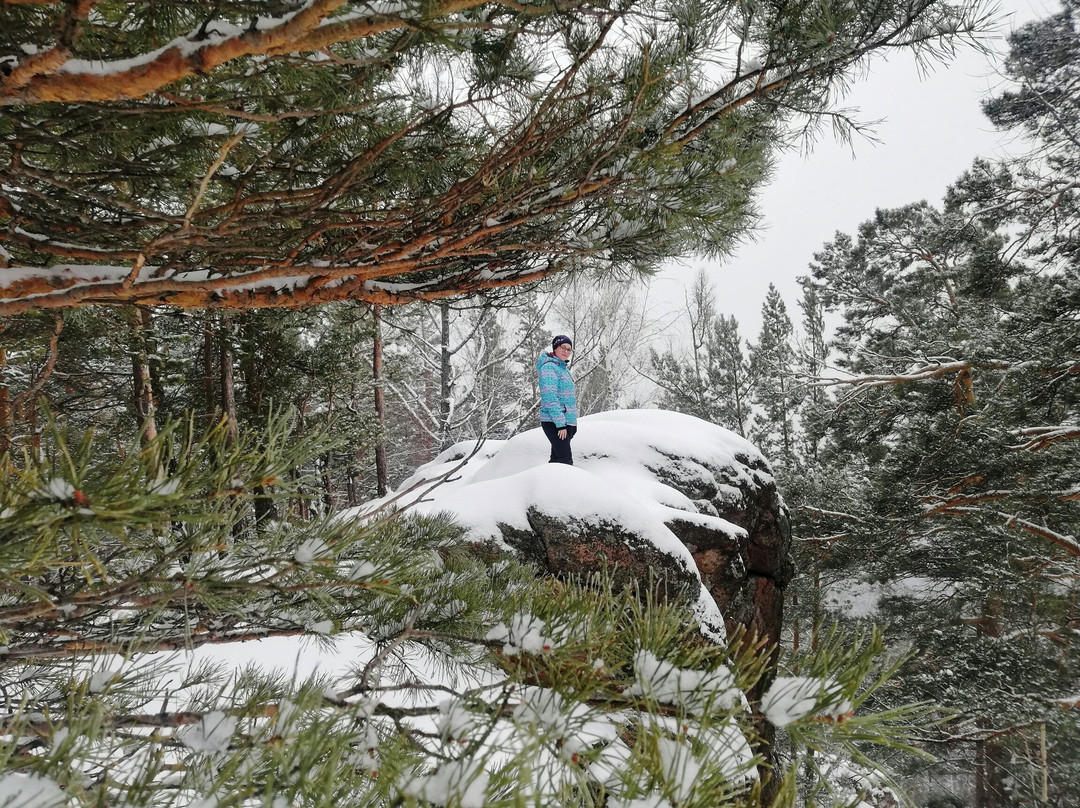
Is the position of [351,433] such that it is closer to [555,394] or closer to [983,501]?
[555,394]

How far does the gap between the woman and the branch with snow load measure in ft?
8.54

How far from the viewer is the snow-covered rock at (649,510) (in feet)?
12.4

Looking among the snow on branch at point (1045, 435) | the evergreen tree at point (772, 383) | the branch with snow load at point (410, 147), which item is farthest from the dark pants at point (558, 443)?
the evergreen tree at point (772, 383)

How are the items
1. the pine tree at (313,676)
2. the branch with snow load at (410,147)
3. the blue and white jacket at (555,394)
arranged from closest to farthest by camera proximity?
the pine tree at (313,676) < the branch with snow load at (410,147) < the blue and white jacket at (555,394)

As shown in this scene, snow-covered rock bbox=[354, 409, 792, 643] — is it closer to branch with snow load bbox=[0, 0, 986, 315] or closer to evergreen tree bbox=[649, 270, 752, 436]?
branch with snow load bbox=[0, 0, 986, 315]

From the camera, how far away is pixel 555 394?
475 cm

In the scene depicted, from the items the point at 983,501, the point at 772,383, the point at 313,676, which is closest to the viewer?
the point at 313,676

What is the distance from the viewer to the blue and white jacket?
4.72 m

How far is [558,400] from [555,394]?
0.20 ft

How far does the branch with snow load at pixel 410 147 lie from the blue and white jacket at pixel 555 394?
2.59 metres

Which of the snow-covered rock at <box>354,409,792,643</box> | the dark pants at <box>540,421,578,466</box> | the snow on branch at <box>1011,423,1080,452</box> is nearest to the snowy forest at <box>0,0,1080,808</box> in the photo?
the snow-covered rock at <box>354,409,792,643</box>

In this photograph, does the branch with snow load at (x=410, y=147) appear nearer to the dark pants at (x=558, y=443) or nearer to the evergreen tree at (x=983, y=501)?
the dark pants at (x=558, y=443)

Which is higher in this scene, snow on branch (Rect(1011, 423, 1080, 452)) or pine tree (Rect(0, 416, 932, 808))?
pine tree (Rect(0, 416, 932, 808))

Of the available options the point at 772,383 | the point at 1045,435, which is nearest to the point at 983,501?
the point at 1045,435
